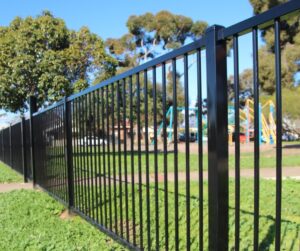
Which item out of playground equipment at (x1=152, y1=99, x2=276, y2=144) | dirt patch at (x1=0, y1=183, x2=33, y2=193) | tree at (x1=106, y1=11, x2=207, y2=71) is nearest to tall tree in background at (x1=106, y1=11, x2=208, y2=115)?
tree at (x1=106, y1=11, x2=207, y2=71)

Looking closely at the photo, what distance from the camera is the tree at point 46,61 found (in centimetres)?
1791

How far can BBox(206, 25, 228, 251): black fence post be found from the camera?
8.89ft

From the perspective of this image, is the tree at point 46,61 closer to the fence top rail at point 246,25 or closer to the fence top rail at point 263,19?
the fence top rail at point 246,25

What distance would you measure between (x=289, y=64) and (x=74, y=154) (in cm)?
1345

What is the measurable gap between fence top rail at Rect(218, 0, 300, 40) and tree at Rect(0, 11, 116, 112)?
50.8 ft

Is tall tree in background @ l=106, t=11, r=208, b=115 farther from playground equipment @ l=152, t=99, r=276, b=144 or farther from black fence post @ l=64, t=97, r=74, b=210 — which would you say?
black fence post @ l=64, t=97, r=74, b=210

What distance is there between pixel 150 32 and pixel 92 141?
3796 cm

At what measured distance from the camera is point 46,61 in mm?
17906

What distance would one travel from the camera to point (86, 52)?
1930cm

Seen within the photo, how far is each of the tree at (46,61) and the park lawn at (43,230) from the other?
1114 cm

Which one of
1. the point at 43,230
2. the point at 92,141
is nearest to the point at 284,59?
the point at 92,141

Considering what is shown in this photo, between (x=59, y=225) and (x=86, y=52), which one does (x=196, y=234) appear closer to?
(x=59, y=225)

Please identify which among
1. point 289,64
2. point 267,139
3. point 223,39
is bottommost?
point 267,139

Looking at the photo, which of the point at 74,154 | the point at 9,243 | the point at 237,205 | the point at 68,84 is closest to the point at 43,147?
the point at 74,154
